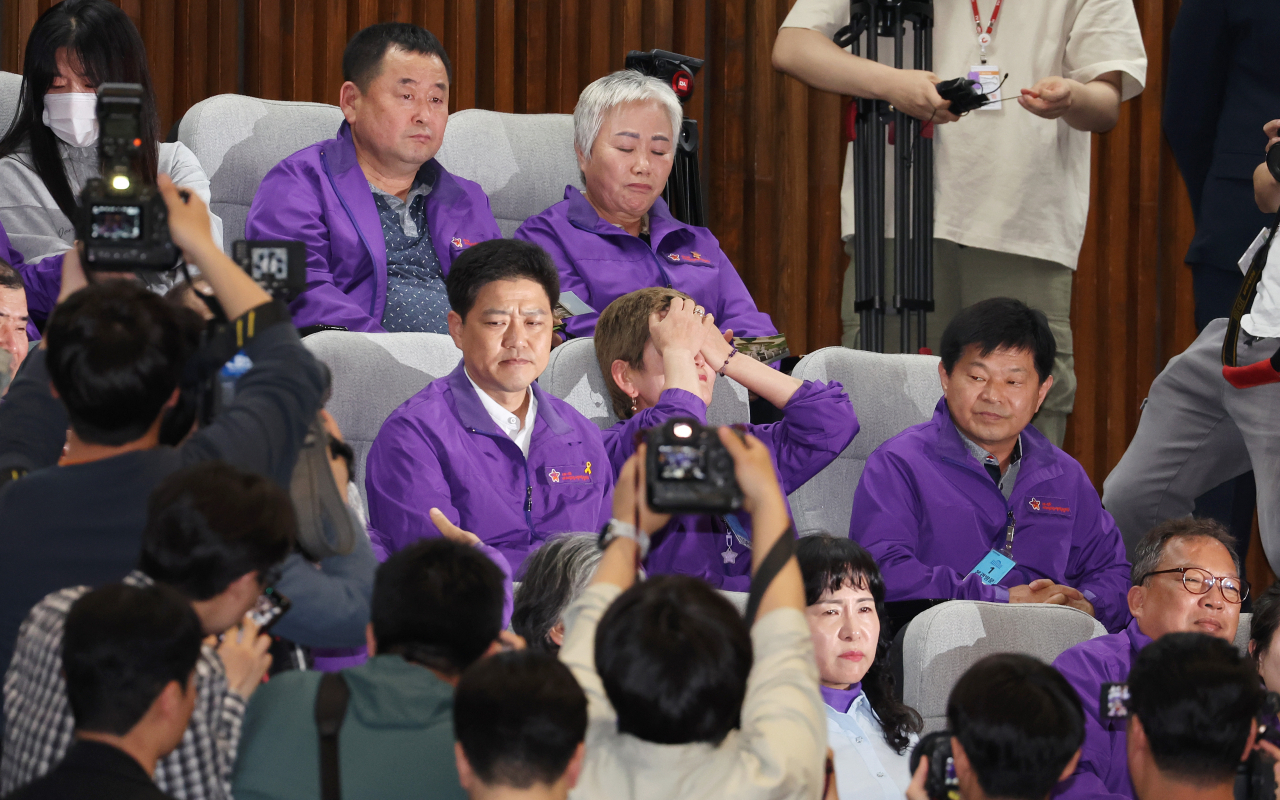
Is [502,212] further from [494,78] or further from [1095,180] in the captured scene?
[1095,180]

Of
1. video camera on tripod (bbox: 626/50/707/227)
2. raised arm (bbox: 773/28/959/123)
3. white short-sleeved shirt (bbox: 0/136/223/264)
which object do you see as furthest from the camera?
Answer: video camera on tripod (bbox: 626/50/707/227)

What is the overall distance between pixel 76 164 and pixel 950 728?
90.0 inches

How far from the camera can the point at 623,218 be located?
349 centimetres

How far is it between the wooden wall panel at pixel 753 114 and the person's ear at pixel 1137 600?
7.12 ft

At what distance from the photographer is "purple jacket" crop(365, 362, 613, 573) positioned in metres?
2.44

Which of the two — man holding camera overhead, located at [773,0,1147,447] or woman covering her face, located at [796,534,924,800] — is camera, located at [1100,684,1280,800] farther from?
man holding camera overhead, located at [773,0,1147,447]

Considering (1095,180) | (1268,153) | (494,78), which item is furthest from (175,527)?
(1095,180)

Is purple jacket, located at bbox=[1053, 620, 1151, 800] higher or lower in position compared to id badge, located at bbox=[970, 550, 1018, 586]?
lower

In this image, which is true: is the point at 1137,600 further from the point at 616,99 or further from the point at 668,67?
the point at 668,67

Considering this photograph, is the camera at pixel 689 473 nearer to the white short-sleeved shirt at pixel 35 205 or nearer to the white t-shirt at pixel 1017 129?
the white short-sleeved shirt at pixel 35 205

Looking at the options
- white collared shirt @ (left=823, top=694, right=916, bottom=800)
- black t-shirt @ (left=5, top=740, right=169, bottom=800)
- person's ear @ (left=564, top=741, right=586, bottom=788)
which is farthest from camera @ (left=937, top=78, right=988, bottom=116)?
black t-shirt @ (left=5, top=740, right=169, bottom=800)

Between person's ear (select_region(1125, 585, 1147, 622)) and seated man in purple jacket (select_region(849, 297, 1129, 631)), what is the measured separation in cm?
17

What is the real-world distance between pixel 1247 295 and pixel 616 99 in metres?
1.49

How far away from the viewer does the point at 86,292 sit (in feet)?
4.91
